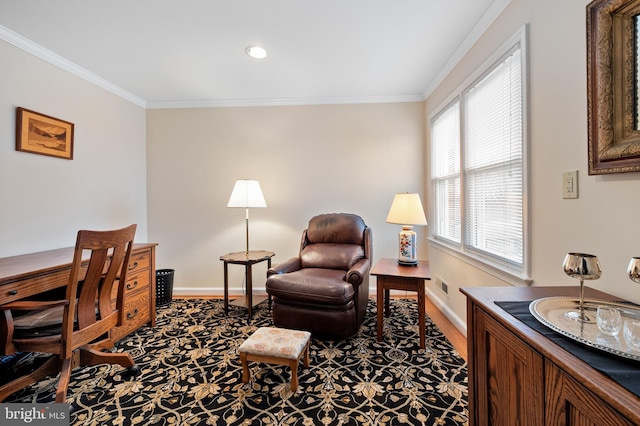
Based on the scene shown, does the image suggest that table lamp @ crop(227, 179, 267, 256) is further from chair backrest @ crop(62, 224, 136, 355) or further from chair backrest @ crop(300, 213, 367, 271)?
chair backrest @ crop(62, 224, 136, 355)

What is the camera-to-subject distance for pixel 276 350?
5.33 feet

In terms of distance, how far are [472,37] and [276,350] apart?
273cm

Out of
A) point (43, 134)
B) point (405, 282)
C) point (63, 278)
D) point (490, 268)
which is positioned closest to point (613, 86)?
point (490, 268)

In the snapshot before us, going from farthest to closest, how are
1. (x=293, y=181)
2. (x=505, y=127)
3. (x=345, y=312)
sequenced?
→ (x=293, y=181) → (x=345, y=312) → (x=505, y=127)

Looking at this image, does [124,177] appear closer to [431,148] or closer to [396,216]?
[396,216]

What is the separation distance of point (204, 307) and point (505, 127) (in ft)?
10.8

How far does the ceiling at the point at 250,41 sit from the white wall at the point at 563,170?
1.80 feet

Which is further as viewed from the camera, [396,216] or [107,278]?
[396,216]

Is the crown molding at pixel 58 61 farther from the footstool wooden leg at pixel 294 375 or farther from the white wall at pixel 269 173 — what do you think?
the footstool wooden leg at pixel 294 375

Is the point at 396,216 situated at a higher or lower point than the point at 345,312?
higher

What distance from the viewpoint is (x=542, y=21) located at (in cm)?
143

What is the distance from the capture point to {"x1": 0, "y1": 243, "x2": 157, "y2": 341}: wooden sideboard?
4.96 ft

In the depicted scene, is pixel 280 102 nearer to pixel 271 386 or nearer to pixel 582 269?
pixel 271 386

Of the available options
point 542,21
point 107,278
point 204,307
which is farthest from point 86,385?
point 542,21
